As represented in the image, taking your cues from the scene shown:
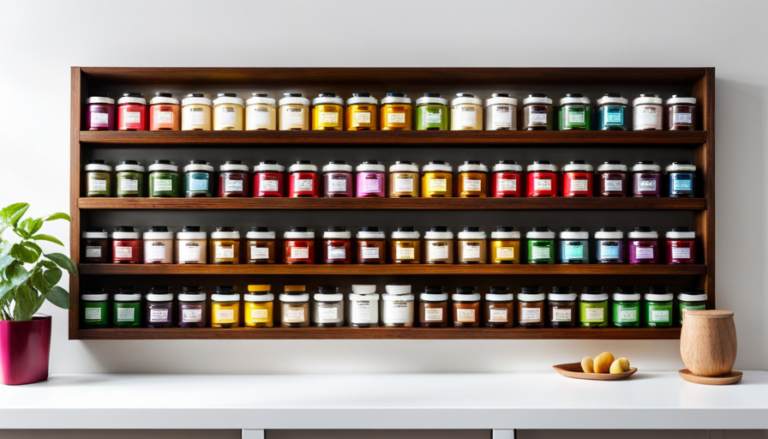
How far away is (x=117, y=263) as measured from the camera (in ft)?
6.39

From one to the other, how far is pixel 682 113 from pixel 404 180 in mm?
972

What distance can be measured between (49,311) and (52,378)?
25 cm

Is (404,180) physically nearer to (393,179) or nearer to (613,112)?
(393,179)

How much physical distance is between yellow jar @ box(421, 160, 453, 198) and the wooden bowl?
2.27 feet

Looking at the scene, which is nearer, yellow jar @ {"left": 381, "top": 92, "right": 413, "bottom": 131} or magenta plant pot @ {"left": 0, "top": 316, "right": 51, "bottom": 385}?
magenta plant pot @ {"left": 0, "top": 316, "right": 51, "bottom": 385}

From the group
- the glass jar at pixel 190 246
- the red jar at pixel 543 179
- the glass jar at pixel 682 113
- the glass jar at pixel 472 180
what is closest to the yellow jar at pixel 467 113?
the glass jar at pixel 472 180

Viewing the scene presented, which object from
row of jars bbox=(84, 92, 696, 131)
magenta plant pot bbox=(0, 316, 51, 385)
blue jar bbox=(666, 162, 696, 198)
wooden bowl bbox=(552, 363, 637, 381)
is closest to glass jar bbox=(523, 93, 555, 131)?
row of jars bbox=(84, 92, 696, 131)

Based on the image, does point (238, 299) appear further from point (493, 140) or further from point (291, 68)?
point (493, 140)

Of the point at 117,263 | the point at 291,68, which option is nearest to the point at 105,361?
the point at 117,263

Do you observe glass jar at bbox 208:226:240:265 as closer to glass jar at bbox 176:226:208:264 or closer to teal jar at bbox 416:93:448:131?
glass jar at bbox 176:226:208:264

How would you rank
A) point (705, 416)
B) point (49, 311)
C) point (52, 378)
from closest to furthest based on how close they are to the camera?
point (705, 416), point (52, 378), point (49, 311)

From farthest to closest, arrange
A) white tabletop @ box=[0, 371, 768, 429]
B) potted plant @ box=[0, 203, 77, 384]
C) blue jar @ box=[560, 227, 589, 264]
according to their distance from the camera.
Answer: blue jar @ box=[560, 227, 589, 264] < potted plant @ box=[0, 203, 77, 384] < white tabletop @ box=[0, 371, 768, 429]

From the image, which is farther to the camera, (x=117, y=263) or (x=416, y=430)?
(x=117, y=263)

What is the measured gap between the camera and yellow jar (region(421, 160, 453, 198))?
6.39 feet
